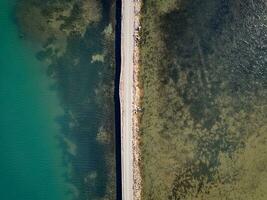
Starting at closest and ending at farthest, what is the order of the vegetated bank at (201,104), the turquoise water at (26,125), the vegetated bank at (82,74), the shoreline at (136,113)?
the shoreline at (136,113), the vegetated bank at (201,104), the turquoise water at (26,125), the vegetated bank at (82,74)

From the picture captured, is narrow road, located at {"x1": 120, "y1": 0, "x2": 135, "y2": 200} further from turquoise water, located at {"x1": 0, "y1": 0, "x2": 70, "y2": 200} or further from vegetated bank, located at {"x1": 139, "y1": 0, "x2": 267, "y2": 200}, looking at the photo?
turquoise water, located at {"x1": 0, "y1": 0, "x2": 70, "y2": 200}

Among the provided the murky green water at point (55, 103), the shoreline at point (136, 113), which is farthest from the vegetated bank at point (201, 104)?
the murky green water at point (55, 103)

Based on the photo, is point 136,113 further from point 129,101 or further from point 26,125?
point 26,125

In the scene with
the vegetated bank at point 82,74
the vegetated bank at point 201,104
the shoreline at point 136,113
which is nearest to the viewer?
the shoreline at point 136,113

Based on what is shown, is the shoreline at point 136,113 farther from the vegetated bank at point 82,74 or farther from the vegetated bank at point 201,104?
the vegetated bank at point 82,74

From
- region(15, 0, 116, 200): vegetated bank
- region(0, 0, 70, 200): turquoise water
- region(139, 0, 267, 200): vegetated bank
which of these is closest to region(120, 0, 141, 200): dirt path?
region(139, 0, 267, 200): vegetated bank

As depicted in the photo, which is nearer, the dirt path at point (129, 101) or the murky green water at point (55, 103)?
the dirt path at point (129, 101)
